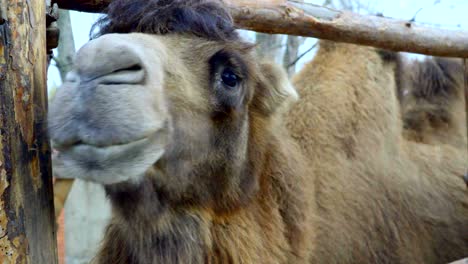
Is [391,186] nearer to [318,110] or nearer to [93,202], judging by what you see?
[318,110]

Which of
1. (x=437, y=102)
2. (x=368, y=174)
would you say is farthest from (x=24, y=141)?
(x=437, y=102)

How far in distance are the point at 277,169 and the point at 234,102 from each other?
67 centimetres

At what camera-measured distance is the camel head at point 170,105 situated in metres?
1.81

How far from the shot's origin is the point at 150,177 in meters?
2.23

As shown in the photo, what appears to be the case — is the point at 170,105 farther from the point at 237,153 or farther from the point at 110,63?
the point at 237,153

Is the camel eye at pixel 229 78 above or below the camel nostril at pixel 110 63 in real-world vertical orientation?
below

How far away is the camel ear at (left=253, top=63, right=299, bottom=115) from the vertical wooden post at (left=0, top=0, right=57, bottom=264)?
4.03ft

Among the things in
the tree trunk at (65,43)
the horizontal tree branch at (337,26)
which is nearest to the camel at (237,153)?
the horizontal tree branch at (337,26)

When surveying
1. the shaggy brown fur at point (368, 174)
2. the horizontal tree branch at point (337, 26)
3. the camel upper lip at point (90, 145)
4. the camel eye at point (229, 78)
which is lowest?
the shaggy brown fur at point (368, 174)

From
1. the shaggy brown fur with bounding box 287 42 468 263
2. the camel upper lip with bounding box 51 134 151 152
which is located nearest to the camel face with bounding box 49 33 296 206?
the camel upper lip with bounding box 51 134 151 152

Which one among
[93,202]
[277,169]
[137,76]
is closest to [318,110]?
[277,169]

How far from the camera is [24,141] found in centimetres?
187

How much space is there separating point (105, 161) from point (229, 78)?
867 millimetres

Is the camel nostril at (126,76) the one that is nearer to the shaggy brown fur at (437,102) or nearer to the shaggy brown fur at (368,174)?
the shaggy brown fur at (368,174)
